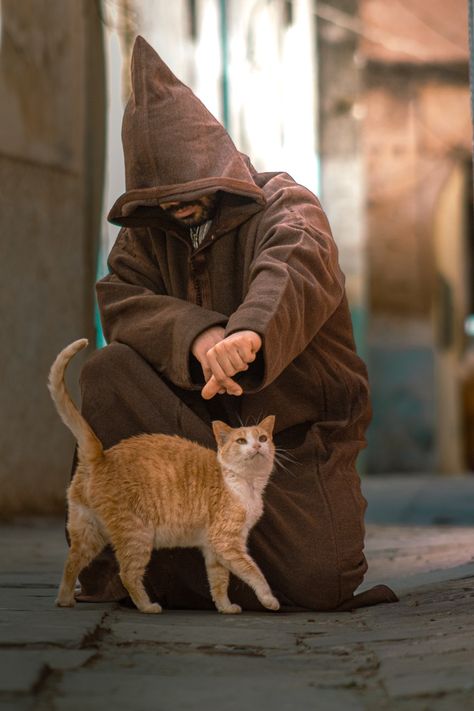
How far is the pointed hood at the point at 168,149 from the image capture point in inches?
149

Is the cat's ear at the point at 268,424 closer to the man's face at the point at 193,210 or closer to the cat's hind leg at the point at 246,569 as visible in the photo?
the cat's hind leg at the point at 246,569

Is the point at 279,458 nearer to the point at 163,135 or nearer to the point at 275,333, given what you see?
the point at 275,333

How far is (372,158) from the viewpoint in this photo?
15930 mm

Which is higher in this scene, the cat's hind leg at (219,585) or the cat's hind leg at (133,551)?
the cat's hind leg at (133,551)

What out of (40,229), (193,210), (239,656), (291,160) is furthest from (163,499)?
(291,160)

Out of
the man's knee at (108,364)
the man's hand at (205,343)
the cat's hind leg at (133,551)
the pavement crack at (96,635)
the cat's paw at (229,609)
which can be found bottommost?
the cat's paw at (229,609)

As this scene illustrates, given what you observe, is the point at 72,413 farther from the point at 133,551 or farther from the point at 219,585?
the point at 219,585

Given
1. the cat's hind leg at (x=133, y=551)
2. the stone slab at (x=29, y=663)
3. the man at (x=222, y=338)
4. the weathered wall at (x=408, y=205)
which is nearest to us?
the stone slab at (x=29, y=663)

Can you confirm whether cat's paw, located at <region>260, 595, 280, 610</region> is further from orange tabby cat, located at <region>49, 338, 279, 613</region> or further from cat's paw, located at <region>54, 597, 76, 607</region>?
cat's paw, located at <region>54, 597, 76, 607</region>

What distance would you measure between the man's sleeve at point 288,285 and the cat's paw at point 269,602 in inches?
23.4

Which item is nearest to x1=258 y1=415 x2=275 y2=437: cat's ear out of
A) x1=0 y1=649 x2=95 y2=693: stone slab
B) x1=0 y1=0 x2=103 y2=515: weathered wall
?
x1=0 y1=649 x2=95 y2=693: stone slab

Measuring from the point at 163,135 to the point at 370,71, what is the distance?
494 inches

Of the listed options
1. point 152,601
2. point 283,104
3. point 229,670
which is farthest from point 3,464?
point 283,104

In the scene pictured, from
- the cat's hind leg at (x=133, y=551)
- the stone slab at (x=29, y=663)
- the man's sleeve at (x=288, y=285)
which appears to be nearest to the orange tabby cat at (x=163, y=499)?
the cat's hind leg at (x=133, y=551)
